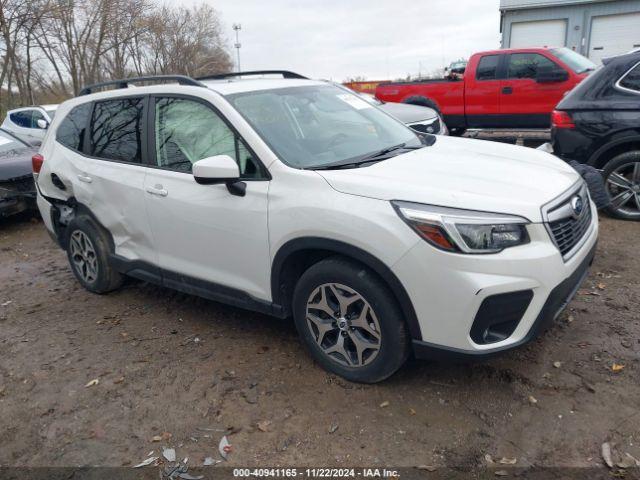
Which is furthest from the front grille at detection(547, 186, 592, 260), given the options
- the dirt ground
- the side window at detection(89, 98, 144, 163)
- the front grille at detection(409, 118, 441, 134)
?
the front grille at detection(409, 118, 441, 134)

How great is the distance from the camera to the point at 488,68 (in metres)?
9.99

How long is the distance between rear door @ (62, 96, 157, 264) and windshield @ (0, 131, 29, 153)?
4.44 m

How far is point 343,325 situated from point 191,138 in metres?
1.68

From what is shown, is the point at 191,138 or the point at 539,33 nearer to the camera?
the point at 191,138

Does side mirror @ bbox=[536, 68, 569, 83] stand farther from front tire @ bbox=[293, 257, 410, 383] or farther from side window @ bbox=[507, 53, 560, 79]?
front tire @ bbox=[293, 257, 410, 383]

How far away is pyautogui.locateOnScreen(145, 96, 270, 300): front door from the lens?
3.22 meters

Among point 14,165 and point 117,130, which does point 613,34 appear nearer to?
point 14,165

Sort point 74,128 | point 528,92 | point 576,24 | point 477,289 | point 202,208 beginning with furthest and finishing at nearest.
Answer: point 576,24 → point 528,92 → point 74,128 → point 202,208 → point 477,289

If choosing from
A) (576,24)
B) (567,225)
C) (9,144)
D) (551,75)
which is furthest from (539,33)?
(567,225)

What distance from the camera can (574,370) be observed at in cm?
311

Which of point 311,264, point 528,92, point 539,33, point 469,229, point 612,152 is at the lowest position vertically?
point 311,264

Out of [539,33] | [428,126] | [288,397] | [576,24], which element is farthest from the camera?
[539,33]

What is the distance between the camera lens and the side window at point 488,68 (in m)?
Answer: 9.91

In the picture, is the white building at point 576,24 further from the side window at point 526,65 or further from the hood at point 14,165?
the hood at point 14,165
